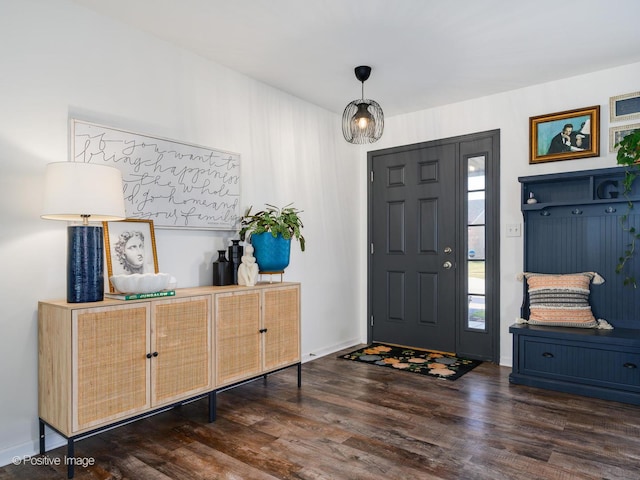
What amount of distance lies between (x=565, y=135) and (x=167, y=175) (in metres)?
3.07

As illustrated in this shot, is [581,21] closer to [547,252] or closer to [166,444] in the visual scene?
[547,252]

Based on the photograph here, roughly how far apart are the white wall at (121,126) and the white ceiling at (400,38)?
0.18 meters

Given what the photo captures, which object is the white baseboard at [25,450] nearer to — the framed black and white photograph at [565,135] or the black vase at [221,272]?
the black vase at [221,272]

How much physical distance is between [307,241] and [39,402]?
2.35m

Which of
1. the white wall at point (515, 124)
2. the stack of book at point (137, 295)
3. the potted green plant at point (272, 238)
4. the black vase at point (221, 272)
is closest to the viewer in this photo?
the stack of book at point (137, 295)

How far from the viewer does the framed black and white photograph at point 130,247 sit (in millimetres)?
2500

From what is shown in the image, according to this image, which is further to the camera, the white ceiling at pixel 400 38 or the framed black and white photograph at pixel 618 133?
the framed black and white photograph at pixel 618 133

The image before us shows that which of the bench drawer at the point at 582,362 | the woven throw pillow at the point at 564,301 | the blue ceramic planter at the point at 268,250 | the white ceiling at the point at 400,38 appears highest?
the white ceiling at the point at 400,38

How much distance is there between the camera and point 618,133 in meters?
3.29

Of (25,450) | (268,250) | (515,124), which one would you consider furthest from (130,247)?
(515,124)

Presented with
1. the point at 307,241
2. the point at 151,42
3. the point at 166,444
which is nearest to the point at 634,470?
the point at 166,444

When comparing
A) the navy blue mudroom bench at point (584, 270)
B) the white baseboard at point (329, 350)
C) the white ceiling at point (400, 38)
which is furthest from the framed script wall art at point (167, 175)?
the navy blue mudroom bench at point (584, 270)

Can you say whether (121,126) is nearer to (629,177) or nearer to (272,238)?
(272,238)

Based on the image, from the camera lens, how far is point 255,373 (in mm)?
2906
